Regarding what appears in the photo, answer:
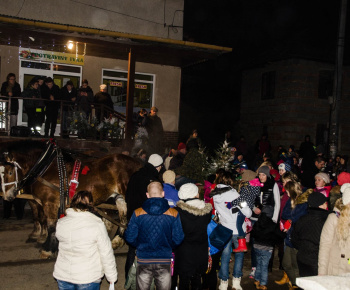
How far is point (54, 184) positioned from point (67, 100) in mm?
5813

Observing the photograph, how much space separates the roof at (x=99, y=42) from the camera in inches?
424

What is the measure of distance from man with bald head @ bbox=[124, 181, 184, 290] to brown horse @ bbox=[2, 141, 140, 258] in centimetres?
296

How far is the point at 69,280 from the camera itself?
3.72 m

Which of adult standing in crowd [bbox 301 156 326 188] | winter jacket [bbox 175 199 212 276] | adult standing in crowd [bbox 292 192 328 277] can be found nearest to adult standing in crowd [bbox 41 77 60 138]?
adult standing in crowd [bbox 301 156 326 188]

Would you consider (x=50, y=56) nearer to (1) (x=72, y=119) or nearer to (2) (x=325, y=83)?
(1) (x=72, y=119)

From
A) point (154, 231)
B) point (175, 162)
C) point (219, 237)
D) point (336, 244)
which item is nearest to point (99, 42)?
point (175, 162)

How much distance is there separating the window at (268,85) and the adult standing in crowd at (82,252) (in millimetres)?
20951

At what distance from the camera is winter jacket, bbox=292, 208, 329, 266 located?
14.3 feet

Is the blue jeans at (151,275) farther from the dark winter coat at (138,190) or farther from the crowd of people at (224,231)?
the dark winter coat at (138,190)

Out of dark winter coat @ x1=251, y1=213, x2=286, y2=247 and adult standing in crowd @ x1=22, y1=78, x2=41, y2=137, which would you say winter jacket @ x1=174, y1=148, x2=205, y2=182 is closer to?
dark winter coat @ x1=251, y1=213, x2=286, y2=247

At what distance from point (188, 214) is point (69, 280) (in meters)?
1.52

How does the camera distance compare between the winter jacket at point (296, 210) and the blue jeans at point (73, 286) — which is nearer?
the blue jeans at point (73, 286)

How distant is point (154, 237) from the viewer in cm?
409

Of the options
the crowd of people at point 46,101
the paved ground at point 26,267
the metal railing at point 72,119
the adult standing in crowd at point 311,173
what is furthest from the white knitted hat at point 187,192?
the crowd of people at point 46,101
